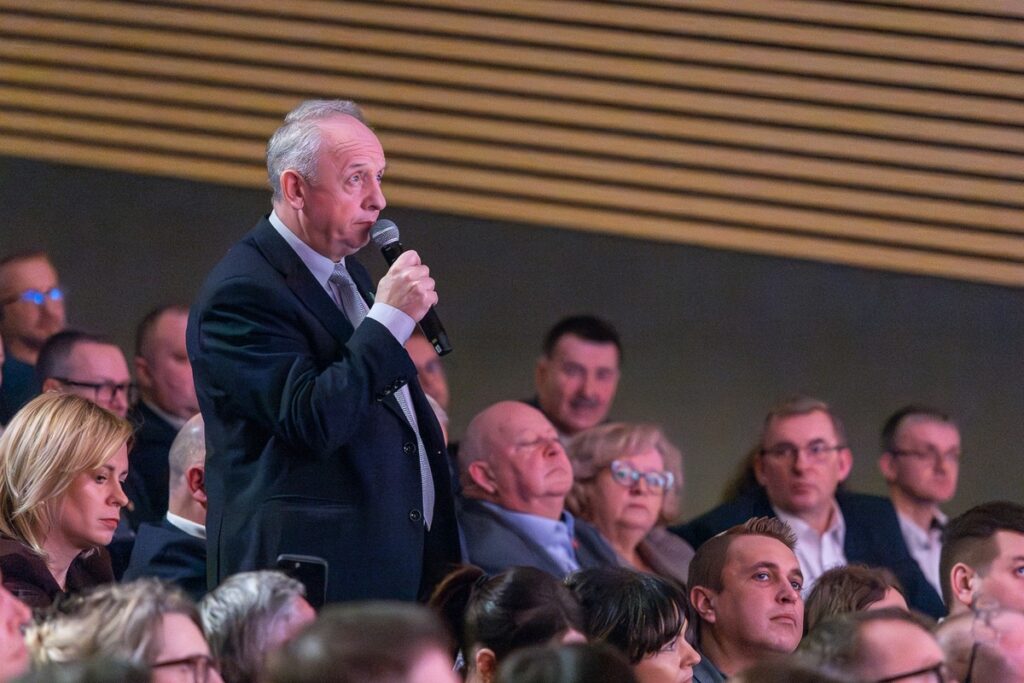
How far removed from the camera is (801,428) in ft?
15.5

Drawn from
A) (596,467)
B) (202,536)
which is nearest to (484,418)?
(596,467)

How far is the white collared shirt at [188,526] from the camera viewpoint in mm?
3453

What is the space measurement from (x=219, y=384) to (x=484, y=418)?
144 centimetres

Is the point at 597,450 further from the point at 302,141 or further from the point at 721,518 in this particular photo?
the point at 302,141

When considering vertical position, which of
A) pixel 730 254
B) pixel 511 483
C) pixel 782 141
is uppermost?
pixel 782 141

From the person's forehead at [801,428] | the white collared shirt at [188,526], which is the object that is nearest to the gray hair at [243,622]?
the white collared shirt at [188,526]

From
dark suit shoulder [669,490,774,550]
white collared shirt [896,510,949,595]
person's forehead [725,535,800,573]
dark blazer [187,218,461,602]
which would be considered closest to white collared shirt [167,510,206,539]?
dark blazer [187,218,461,602]

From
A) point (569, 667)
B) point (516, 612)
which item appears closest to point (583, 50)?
point (516, 612)

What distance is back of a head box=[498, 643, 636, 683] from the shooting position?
6.11 feet

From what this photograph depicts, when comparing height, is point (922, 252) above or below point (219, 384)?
above

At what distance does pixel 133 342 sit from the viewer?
200 inches

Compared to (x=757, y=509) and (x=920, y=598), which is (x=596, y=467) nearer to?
(x=757, y=509)

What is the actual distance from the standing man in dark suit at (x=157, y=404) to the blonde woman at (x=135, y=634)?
1.81m

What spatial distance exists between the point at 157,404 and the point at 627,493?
1301mm
